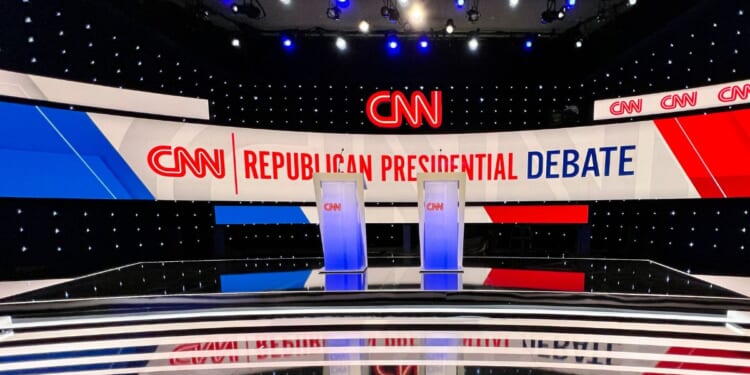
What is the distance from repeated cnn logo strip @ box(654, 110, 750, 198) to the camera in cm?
421

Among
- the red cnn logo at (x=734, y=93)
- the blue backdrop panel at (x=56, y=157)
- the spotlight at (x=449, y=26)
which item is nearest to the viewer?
the blue backdrop panel at (x=56, y=157)

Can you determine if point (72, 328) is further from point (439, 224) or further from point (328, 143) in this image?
point (328, 143)

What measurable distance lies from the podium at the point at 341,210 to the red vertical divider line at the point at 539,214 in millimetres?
2960

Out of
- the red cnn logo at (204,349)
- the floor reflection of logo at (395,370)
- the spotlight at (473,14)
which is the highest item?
the spotlight at (473,14)

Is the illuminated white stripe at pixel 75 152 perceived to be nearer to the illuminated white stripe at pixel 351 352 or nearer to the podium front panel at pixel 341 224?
the illuminated white stripe at pixel 351 352

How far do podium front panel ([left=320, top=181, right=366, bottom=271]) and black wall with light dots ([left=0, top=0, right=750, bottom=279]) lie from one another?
2180 millimetres

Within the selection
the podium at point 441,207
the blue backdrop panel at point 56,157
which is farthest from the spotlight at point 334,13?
the blue backdrop panel at point 56,157

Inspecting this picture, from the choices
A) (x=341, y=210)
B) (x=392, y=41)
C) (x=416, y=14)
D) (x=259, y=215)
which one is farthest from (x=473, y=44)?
(x=259, y=215)

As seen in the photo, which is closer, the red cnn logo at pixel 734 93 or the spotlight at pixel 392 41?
the red cnn logo at pixel 734 93

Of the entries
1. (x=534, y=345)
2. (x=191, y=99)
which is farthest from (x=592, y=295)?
(x=191, y=99)

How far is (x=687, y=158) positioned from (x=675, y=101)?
0.84 m

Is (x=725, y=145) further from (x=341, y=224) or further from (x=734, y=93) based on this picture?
(x=341, y=224)

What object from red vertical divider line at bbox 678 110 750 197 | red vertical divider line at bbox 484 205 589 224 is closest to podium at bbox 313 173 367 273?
red vertical divider line at bbox 484 205 589 224

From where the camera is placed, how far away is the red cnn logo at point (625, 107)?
485 cm
